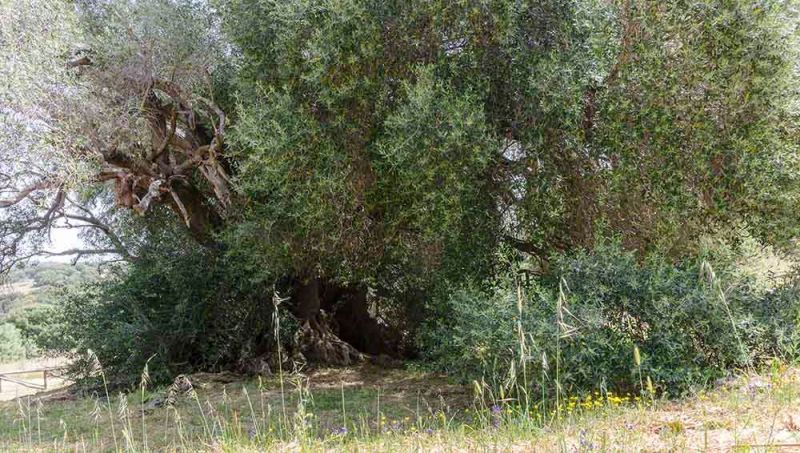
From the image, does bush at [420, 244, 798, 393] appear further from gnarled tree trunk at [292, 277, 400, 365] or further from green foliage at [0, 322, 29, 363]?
green foliage at [0, 322, 29, 363]

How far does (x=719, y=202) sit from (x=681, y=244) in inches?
30.3

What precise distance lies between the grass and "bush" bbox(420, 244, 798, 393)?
1.16 ft

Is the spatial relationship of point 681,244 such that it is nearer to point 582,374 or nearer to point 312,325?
point 582,374

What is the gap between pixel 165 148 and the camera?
10.3 meters

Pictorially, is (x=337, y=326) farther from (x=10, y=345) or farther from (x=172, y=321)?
(x=10, y=345)

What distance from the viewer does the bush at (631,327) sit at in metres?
6.18

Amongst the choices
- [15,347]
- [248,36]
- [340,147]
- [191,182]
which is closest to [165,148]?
[191,182]

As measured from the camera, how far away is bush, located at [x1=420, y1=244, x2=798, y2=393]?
618cm

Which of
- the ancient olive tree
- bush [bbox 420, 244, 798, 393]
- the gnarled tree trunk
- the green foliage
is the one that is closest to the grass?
bush [bbox 420, 244, 798, 393]

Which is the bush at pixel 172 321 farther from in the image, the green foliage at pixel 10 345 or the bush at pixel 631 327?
the green foliage at pixel 10 345

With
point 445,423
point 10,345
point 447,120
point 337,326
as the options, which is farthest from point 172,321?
point 10,345

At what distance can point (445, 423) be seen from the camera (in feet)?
15.3

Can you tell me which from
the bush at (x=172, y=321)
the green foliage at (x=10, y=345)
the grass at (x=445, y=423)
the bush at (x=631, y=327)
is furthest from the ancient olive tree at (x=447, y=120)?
the green foliage at (x=10, y=345)

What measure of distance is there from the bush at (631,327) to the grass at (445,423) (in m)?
0.35
